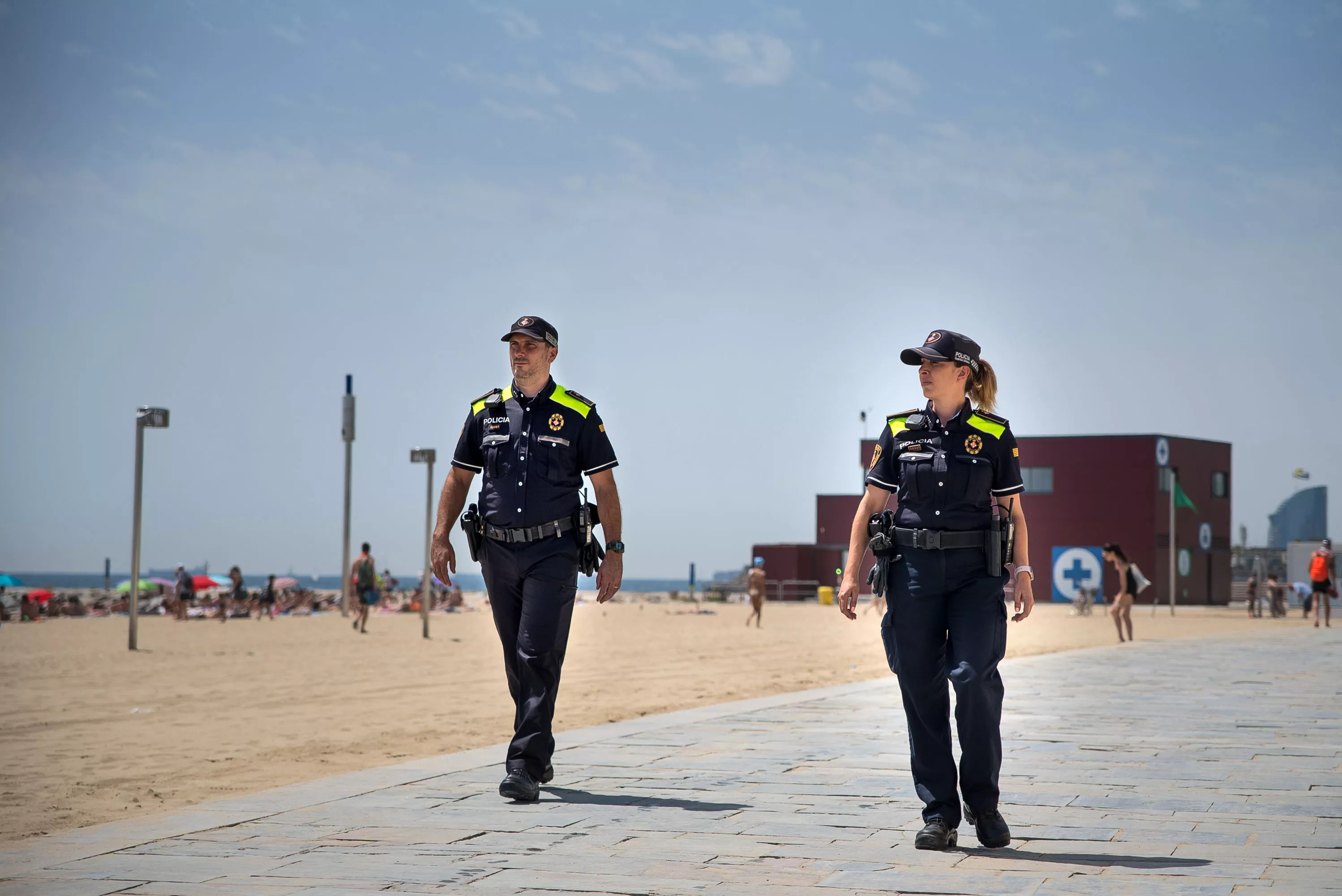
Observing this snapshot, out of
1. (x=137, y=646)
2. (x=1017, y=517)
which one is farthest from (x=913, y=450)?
(x=137, y=646)

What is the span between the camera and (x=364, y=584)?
89.8 ft

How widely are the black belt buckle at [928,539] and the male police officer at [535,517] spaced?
1.61 m

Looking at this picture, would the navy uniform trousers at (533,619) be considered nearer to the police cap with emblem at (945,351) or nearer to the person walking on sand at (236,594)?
the police cap with emblem at (945,351)

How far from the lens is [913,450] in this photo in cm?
522

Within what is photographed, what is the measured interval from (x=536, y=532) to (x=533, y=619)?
374mm

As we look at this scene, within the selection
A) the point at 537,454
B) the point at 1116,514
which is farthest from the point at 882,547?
the point at 1116,514

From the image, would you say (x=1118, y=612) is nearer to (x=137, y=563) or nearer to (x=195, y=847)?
(x=137, y=563)

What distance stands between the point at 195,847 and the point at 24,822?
1.96m

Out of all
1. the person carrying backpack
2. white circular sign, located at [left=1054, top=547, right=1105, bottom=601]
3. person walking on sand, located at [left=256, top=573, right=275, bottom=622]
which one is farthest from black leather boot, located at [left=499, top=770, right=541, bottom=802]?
white circular sign, located at [left=1054, top=547, right=1105, bottom=601]

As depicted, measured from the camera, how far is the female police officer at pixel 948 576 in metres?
5.09

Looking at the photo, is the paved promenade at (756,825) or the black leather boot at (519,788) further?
the black leather boot at (519,788)

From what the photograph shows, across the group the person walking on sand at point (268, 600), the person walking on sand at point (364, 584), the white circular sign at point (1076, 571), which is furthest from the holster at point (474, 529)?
the white circular sign at point (1076, 571)

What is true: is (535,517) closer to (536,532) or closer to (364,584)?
(536,532)

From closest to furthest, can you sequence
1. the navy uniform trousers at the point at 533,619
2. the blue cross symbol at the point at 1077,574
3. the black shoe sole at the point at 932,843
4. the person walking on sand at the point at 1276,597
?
the black shoe sole at the point at 932,843 → the navy uniform trousers at the point at 533,619 → the person walking on sand at the point at 1276,597 → the blue cross symbol at the point at 1077,574
